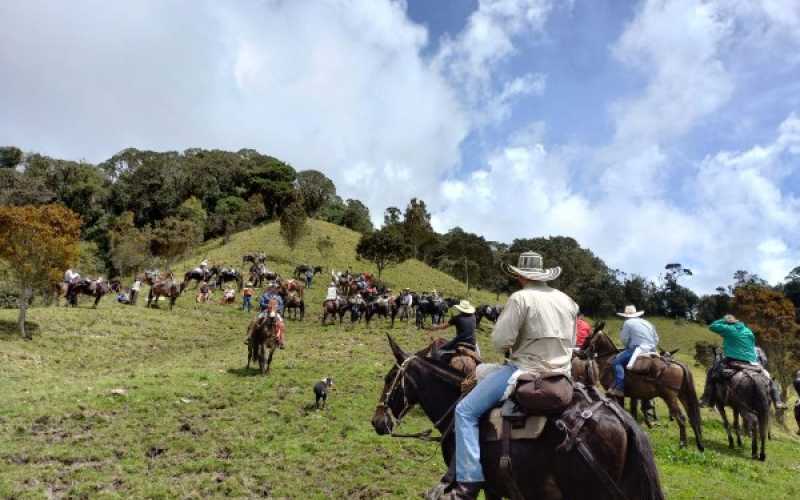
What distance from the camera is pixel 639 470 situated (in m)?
4.93

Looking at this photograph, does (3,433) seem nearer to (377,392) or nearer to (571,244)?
(377,392)

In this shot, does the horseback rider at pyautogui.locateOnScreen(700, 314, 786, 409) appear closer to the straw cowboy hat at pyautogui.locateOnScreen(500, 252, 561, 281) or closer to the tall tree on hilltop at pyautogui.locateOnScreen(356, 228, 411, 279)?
the straw cowboy hat at pyautogui.locateOnScreen(500, 252, 561, 281)

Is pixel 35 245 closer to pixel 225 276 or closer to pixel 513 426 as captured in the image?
pixel 225 276

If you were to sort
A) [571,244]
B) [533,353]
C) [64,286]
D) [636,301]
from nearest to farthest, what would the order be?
[533,353]
[64,286]
[636,301]
[571,244]

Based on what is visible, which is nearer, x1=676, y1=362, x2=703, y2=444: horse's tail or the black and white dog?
x1=676, y1=362, x2=703, y2=444: horse's tail

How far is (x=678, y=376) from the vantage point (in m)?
12.3

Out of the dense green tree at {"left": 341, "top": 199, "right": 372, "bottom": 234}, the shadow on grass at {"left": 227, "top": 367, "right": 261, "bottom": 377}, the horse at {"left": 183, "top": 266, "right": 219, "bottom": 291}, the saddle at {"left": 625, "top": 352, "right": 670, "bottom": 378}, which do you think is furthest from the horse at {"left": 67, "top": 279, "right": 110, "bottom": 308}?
the dense green tree at {"left": 341, "top": 199, "right": 372, "bottom": 234}

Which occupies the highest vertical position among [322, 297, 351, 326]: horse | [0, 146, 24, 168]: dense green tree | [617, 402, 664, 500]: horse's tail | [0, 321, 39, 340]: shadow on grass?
[0, 146, 24, 168]: dense green tree

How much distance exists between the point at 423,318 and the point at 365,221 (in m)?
54.2

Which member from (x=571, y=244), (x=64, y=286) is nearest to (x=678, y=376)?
(x=64, y=286)

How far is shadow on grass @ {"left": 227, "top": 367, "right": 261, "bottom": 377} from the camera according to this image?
17656mm

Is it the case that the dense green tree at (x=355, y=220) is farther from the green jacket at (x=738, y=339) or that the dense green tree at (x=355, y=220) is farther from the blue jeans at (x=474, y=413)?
the blue jeans at (x=474, y=413)

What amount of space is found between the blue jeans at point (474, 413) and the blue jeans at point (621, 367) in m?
8.10

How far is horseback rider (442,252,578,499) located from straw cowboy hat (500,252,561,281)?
0.01m
